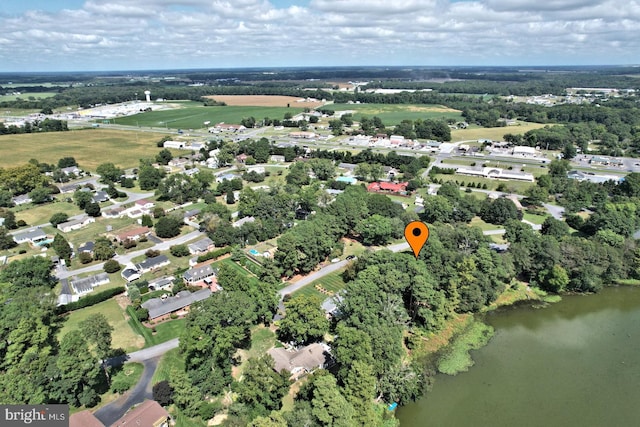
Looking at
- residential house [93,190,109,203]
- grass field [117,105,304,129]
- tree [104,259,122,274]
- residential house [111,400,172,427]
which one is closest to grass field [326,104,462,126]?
grass field [117,105,304,129]

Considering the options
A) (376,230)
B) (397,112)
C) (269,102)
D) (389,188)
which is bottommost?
(389,188)

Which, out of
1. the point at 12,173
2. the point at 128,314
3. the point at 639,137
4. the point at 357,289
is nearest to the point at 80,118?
the point at 12,173

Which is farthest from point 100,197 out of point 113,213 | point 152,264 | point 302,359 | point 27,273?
point 302,359

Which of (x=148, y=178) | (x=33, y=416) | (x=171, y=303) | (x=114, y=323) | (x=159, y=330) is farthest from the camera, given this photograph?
(x=148, y=178)

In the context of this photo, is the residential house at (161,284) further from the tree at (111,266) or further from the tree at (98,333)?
the tree at (98,333)

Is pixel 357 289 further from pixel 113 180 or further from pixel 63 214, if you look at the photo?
pixel 113 180

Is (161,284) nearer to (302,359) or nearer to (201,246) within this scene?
→ (201,246)
